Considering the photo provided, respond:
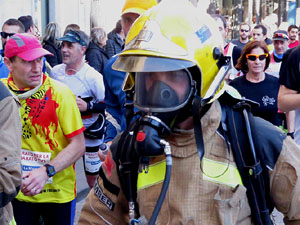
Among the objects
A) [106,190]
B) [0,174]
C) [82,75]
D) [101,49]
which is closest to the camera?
[106,190]

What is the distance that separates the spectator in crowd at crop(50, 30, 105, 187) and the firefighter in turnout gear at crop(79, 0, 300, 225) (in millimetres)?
3240

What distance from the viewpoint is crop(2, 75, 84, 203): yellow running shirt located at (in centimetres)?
411

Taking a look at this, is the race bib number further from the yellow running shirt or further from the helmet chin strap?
the helmet chin strap

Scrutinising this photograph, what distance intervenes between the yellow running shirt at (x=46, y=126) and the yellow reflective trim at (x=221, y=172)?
83.5 inches

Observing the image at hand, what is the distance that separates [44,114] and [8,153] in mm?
1200

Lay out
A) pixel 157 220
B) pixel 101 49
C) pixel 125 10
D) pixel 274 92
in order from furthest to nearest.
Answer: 1. pixel 101 49
2. pixel 274 92
3. pixel 125 10
4. pixel 157 220

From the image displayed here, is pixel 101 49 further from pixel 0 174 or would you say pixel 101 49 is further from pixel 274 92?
pixel 0 174

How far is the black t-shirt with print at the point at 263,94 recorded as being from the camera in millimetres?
6031

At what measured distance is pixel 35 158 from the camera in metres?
4.14

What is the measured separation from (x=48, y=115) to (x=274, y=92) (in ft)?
9.61

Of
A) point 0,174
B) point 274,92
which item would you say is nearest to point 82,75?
point 274,92

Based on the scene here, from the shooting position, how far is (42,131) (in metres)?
4.11

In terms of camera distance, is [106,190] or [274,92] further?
[274,92]

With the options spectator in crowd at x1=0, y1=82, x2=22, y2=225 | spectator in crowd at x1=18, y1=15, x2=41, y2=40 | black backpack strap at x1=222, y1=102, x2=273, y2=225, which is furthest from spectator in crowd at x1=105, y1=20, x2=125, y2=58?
black backpack strap at x1=222, y1=102, x2=273, y2=225
